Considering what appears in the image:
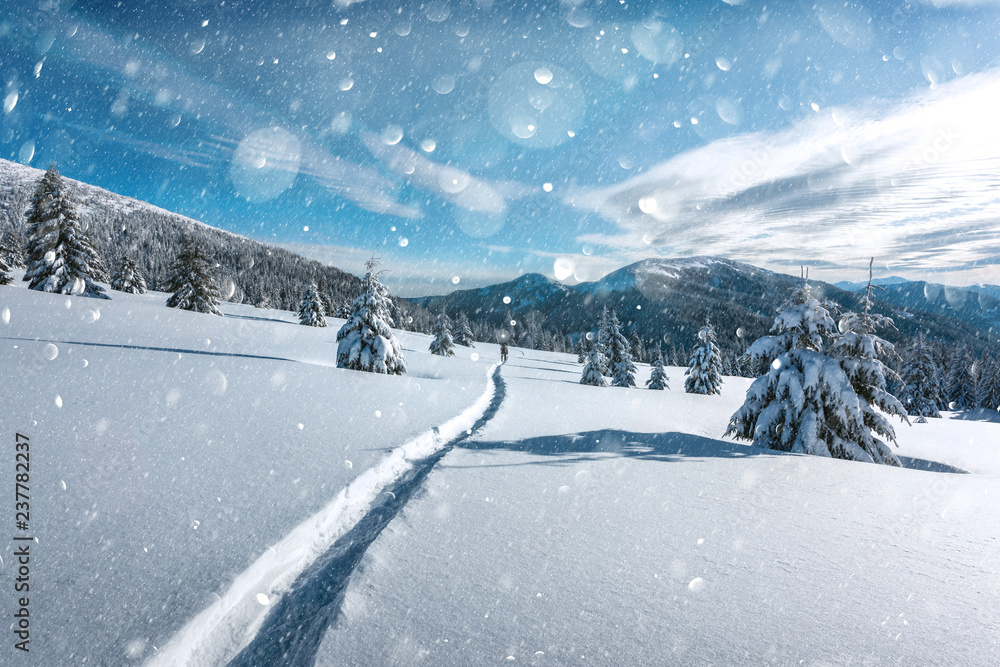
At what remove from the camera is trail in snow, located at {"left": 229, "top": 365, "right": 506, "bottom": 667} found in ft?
9.96

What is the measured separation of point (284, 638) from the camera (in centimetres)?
320

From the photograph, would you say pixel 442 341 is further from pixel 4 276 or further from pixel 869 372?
pixel 869 372

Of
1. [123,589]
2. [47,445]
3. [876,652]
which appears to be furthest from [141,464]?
[876,652]

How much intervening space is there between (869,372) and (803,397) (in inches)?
65.3

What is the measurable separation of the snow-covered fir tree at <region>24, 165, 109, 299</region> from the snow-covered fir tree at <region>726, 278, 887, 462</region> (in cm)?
4060

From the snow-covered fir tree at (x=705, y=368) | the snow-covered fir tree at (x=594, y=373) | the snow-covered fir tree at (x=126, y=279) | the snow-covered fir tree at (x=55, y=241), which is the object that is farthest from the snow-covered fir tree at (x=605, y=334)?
the snow-covered fir tree at (x=126, y=279)

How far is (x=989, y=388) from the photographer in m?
46.0

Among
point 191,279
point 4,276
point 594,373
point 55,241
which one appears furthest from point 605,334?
point 4,276

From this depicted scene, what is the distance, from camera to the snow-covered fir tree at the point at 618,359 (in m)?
35.7

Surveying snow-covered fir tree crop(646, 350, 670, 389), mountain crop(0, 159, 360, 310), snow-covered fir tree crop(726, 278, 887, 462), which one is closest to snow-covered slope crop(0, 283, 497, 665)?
snow-covered fir tree crop(726, 278, 887, 462)

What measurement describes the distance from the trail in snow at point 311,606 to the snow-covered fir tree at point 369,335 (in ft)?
47.8

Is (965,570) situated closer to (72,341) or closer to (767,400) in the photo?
(767,400)

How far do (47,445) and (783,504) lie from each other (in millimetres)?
9801

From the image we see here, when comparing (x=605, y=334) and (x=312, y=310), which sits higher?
(x=312, y=310)
